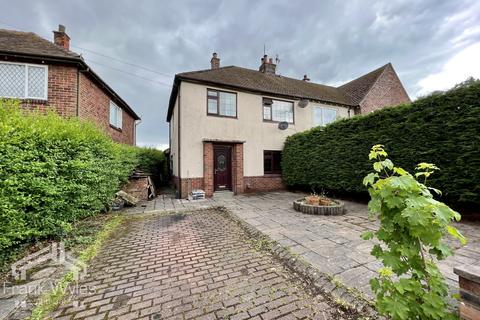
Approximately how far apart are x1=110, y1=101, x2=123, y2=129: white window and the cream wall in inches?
191

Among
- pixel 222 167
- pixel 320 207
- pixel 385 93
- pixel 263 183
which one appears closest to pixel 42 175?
pixel 320 207

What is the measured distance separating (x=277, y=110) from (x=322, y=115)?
345 centimetres

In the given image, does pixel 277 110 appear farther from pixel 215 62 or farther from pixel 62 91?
pixel 62 91

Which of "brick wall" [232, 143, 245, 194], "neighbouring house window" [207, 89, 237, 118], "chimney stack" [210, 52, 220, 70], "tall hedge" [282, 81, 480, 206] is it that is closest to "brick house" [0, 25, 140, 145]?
"neighbouring house window" [207, 89, 237, 118]

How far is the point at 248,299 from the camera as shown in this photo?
2.30m

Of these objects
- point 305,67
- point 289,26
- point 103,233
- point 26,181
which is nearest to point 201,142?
point 103,233

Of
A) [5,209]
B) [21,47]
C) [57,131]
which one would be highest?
[21,47]

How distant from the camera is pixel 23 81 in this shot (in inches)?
278

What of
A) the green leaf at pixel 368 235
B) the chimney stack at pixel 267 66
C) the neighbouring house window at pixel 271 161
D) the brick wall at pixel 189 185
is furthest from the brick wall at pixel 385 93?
the green leaf at pixel 368 235

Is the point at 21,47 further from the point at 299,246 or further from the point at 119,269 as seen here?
the point at 299,246

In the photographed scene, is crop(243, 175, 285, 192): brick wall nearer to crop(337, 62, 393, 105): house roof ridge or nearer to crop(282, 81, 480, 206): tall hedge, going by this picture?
crop(282, 81, 480, 206): tall hedge

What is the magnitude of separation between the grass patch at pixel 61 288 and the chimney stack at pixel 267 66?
13827mm

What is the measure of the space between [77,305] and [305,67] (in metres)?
18.7

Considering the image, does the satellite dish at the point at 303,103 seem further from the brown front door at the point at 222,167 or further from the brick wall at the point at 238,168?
the brown front door at the point at 222,167
